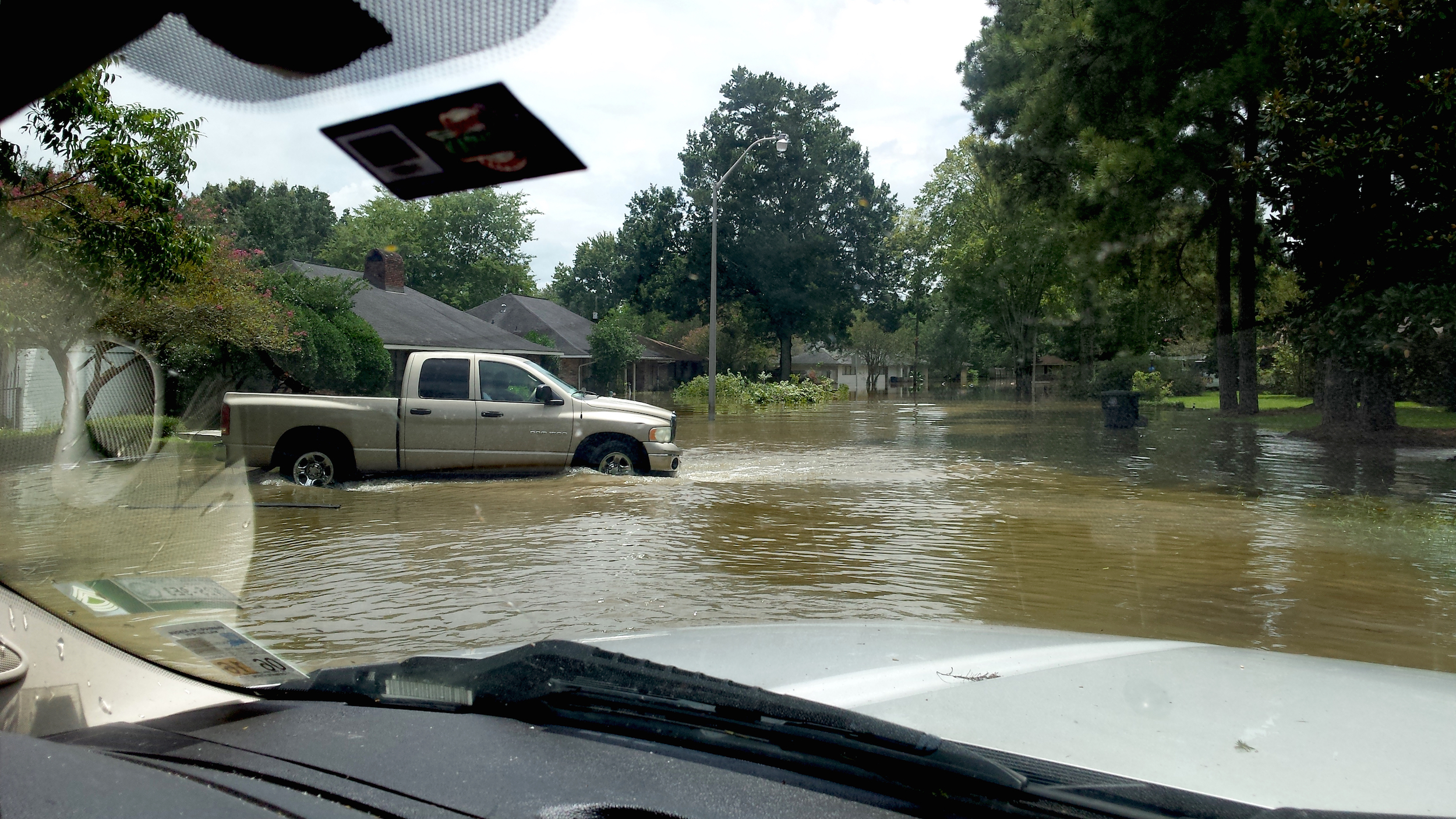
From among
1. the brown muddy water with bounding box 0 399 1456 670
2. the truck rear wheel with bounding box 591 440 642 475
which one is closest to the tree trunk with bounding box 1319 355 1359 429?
the brown muddy water with bounding box 0 399 1456 670

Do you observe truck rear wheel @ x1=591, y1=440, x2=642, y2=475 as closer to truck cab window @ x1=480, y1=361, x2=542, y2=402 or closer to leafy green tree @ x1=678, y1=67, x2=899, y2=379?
truck cab window @ x1=480, y1=361, x2=542, y2=402

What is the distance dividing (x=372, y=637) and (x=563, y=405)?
7.40 meters

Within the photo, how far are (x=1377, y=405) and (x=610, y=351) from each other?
32131mm

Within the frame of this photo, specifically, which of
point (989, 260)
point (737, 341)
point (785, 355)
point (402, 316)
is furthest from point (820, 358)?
point (402, 316)

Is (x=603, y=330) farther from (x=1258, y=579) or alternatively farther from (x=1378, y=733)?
(x=1378, y=733)

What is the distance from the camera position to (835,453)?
1936cm

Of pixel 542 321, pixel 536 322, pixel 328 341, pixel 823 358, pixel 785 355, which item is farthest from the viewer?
pixel 823 358

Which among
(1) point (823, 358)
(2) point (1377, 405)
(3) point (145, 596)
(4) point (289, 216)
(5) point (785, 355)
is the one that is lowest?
(3) point (145, 596)

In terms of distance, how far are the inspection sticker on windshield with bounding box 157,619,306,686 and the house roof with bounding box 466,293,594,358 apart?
44.9 m

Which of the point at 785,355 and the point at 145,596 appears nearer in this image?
the point at 145,596

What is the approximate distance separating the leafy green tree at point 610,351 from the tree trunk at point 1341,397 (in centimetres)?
3067

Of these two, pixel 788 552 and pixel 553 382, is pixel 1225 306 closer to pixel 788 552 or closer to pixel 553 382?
pixel 553 382

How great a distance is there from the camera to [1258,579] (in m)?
7.67

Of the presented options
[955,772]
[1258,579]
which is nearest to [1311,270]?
[1258,579]
